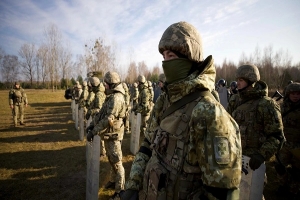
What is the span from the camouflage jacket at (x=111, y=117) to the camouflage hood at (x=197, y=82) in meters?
3.04

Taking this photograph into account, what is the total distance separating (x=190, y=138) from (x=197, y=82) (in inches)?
19.3

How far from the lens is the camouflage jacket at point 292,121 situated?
185 inches

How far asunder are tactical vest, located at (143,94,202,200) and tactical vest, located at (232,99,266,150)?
242 cm

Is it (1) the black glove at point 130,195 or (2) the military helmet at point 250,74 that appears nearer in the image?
(1) the black glove at point 130,195

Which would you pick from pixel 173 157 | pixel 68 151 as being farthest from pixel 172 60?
pixel 68 151

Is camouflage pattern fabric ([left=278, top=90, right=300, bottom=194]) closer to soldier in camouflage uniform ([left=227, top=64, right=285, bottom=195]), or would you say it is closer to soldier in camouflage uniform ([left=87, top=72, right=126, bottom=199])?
soldier in camouflage uniform ([left=227, top=64, right=285, bottom=195])

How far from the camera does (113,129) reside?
457 centimetres

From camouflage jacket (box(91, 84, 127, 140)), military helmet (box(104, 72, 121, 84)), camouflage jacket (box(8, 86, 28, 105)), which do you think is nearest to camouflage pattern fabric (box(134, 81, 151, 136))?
camouflage jacket (box(91, 84, 127, 140))

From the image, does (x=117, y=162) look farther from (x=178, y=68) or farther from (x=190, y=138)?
(x=178, y=68)

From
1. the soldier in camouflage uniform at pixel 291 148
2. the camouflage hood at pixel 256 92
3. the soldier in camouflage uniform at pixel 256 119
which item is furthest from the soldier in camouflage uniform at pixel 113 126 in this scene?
the soldier in camouflage uniform at pixel 291 148

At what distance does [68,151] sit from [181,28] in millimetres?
7998

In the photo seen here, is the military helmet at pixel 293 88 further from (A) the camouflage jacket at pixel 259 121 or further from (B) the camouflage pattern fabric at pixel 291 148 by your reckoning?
(A) the camouflage jacket at pixel 259 121

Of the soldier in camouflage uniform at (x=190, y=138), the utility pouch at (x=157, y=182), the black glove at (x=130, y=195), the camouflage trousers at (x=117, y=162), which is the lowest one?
the camouflage trousers at (x=117, y=162)

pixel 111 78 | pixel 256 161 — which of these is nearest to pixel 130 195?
pixel 256 161
